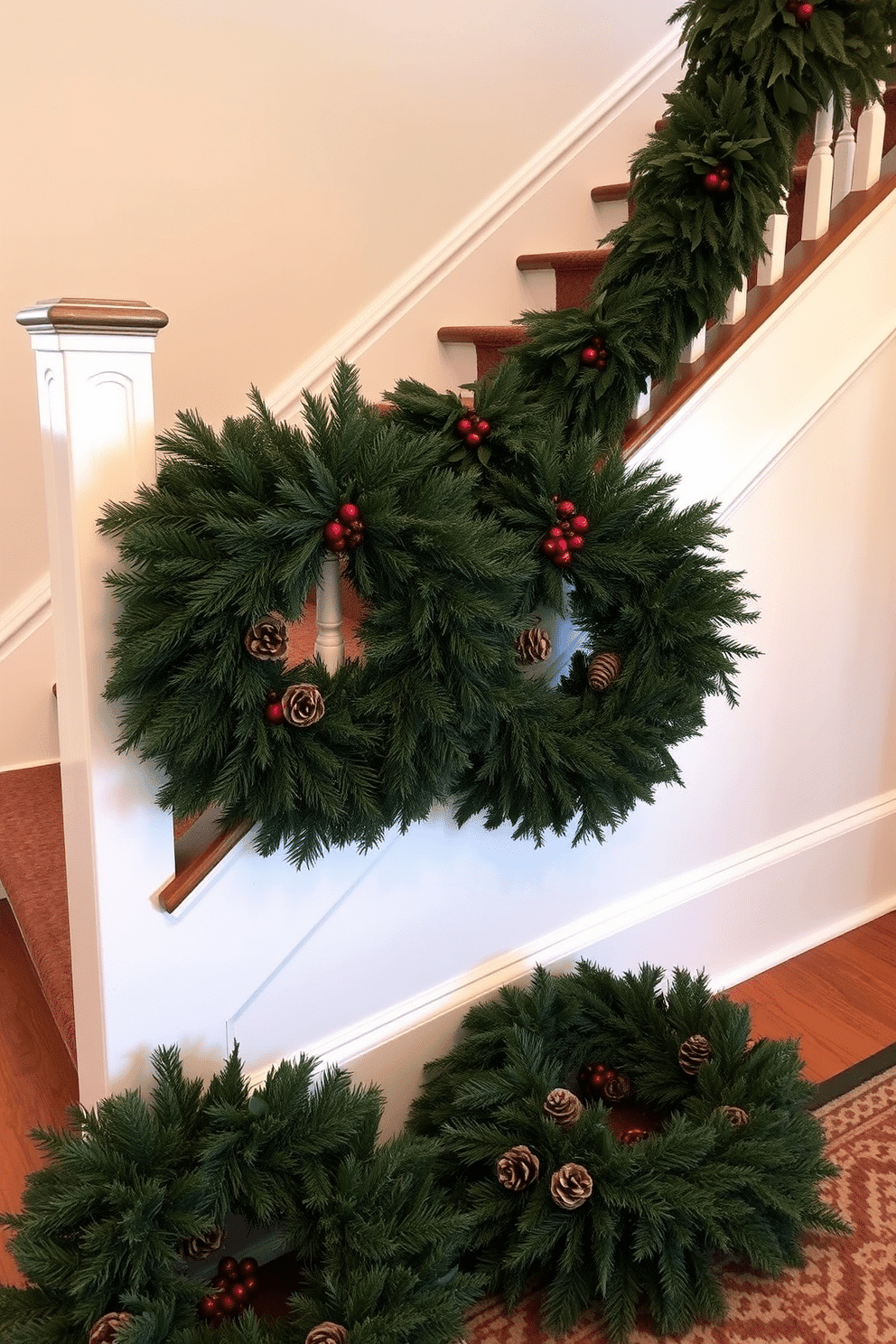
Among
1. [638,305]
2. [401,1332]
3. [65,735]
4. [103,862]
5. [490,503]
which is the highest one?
[638,305]

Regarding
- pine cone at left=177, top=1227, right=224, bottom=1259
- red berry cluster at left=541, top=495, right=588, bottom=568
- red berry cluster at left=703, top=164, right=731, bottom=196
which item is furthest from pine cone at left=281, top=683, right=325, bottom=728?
red berry cluster at left=703, top=164, right=731, bottom=196

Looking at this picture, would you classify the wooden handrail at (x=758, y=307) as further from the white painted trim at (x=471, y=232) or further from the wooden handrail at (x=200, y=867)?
the white painted trim at (x=471, y=232)

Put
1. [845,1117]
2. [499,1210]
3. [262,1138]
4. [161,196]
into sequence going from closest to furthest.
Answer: [262,1138] → [499,1210] → [845,1117] → [161,196]

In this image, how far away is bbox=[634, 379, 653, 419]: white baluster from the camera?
5.03ft

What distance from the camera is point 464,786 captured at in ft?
4.72

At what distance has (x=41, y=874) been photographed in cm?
179

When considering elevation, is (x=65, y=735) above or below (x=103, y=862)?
above

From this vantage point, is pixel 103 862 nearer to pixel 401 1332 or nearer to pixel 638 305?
pixel 401 1332

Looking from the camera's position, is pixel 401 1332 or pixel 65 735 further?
pixel 65 735

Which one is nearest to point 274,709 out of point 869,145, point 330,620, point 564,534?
point 330,620

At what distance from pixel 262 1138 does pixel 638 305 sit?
1.20 meters

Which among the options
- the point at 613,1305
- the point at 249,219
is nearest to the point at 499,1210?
the point at 613,1305

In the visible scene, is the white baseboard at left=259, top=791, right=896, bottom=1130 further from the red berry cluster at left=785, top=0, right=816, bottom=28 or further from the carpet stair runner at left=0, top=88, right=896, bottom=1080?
the red berry cluster at left=785, top=0, right=816, bottom=28

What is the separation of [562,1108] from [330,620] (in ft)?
2.40
